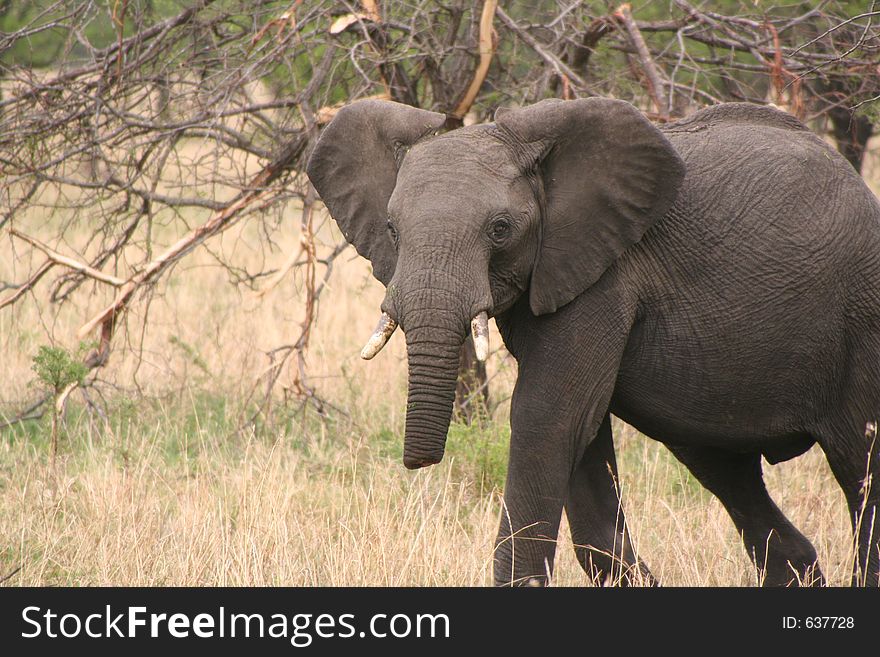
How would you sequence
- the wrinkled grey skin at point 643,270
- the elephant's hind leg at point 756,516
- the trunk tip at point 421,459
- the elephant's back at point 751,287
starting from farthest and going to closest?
the elephant's hind leg at point 756,516 < the elephant's back at point 751,287 < the wrinkled grey skin at point 643,270 < the trunk tip at point 421,459

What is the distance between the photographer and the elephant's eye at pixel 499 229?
12.9 ft

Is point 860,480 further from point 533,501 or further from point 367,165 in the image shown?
point 367,165

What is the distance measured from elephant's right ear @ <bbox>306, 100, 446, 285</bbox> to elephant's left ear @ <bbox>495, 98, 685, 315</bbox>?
0.36m

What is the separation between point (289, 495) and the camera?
5.34m

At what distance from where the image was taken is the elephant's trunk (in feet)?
12.3

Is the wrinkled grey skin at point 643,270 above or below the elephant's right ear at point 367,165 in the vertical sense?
below

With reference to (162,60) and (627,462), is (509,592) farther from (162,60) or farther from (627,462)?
(162,60)

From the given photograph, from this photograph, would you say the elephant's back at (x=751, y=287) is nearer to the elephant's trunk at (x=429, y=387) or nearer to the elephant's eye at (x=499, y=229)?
the elephant's eye at (x=499, y=229)

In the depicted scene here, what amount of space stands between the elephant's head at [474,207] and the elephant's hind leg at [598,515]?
100 cm

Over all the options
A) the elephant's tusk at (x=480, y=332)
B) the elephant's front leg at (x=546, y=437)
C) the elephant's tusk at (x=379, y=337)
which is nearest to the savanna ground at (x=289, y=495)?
the elephant's front leg at (x=546, y=437)

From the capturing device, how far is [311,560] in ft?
16.3

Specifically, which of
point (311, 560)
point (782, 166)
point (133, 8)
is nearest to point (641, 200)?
point (782, 166)

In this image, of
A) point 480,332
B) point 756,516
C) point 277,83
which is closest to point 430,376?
point 480,332

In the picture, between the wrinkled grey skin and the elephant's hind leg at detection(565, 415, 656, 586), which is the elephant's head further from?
the elephant's hind leg at detection(565, 415, 656, 586)
